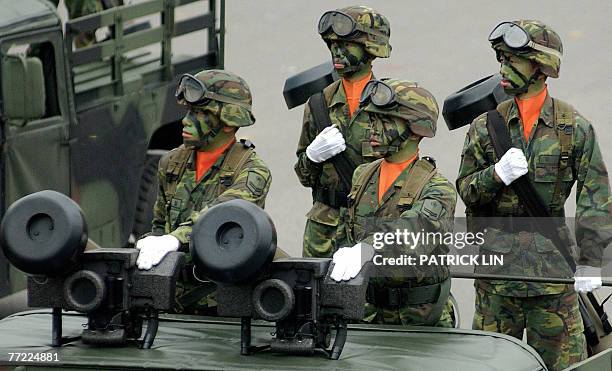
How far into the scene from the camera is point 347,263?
23.0ft

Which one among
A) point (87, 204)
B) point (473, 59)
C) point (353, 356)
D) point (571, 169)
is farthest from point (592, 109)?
point (353, 356)

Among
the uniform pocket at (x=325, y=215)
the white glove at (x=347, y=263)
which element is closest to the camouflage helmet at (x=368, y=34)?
the uniform pocket at (x=325, y=215)

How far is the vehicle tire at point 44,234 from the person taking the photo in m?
7.09

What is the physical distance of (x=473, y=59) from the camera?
16.4m

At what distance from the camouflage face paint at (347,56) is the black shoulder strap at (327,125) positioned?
231 millimetres

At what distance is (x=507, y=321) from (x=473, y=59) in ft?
27.0

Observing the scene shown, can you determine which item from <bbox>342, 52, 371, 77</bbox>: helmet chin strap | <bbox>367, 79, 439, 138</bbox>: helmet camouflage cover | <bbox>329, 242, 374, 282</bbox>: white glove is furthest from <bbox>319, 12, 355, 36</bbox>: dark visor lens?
<bbox>329, 242, 374, 282</bbox>: white glove

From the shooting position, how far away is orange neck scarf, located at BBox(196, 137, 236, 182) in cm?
818

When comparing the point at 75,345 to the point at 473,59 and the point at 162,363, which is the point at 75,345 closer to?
the point at 162,363

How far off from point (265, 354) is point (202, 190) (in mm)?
1200

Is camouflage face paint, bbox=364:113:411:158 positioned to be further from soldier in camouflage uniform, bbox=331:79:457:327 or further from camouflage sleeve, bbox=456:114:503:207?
camouflage sleeve, bbox=456:114:503:207

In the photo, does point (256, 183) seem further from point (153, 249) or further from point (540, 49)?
point (540, 49)

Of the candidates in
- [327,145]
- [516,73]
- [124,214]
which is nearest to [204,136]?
[327,145]

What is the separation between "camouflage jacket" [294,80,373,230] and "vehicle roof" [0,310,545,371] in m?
→ 1.54
